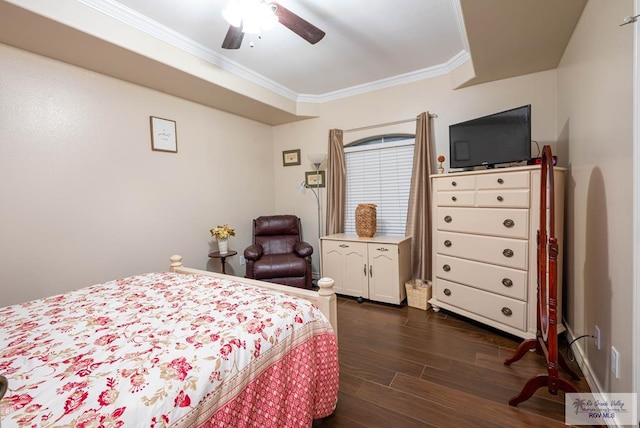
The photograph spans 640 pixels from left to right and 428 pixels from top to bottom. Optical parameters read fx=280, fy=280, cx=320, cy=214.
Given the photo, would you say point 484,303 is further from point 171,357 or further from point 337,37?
point 337,37

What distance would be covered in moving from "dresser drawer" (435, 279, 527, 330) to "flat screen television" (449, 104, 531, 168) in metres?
1.18

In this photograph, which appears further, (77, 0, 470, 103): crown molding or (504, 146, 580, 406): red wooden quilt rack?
(77, 0, 470, 103): crown molding

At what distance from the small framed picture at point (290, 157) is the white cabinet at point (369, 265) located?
1.43 meters

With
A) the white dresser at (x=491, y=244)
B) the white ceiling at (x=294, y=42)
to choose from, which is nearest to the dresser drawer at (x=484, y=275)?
the white dresser at (x=491, y=244)

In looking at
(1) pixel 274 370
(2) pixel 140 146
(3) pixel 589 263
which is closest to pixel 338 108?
(2) pixel 140 146

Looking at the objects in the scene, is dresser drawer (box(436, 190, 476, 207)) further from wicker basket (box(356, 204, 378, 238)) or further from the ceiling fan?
the ceiling fan

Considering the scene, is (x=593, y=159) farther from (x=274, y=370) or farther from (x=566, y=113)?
(x=274, y=370)

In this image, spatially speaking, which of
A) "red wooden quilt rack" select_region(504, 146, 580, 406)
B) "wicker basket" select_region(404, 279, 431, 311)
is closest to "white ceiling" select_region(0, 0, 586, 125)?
"red wooden quilt rack" select_region(504, 146, 580, 406)

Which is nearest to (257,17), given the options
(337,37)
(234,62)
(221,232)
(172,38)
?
(337,37)

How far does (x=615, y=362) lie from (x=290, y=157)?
3906 millimetres

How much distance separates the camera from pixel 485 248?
2.46 m

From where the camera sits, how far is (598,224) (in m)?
1.63

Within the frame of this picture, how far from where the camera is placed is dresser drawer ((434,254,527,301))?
2262 millimetres

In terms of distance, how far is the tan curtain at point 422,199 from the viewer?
3.28 m
